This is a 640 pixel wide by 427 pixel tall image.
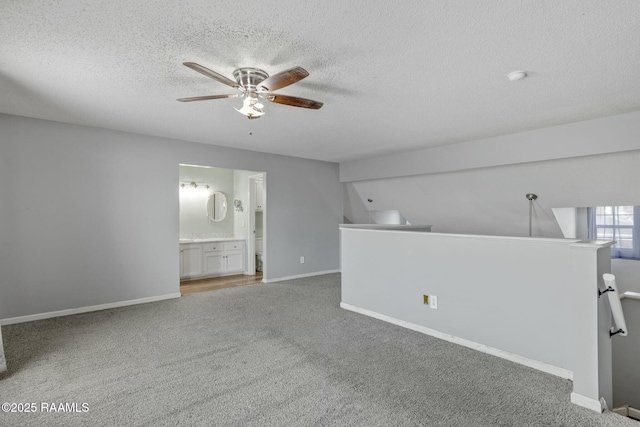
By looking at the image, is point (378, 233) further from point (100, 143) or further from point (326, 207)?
point (100, 143)

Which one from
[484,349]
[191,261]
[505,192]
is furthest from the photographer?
[191,261]

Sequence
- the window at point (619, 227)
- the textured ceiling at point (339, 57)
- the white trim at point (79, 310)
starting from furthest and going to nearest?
1. the window at point (619, 227)
2. the white trim at point (79, 310)
3. the textured ceiling at point (339, 57)

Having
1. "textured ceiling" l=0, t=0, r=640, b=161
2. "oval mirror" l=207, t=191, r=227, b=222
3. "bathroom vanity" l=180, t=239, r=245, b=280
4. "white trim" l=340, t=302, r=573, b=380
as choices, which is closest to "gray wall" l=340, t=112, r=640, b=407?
"textured ceiling" l=0, t=0, r=640, b=161

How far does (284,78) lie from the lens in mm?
2154

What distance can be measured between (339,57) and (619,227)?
18.5 ft

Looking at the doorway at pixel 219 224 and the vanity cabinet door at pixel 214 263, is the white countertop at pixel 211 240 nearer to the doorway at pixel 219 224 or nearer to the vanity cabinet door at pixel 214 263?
the doorway at pixel 219 224

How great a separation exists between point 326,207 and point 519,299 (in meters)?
4.29

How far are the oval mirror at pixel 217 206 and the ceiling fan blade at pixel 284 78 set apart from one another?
15.3ft

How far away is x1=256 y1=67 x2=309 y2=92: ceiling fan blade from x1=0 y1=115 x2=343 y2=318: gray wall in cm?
285

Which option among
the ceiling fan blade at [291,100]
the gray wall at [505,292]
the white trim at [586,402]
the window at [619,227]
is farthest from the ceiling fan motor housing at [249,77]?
the window at [619,227]

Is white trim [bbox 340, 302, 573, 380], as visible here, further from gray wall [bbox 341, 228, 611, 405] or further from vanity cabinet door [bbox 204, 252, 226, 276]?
vanity cabinet door [bbox 204, 252, 226, 276]

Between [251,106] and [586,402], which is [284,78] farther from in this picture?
[586,402]

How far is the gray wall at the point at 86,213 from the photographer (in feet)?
12.0

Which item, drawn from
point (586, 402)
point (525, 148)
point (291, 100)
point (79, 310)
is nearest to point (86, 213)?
point (79, 310)
